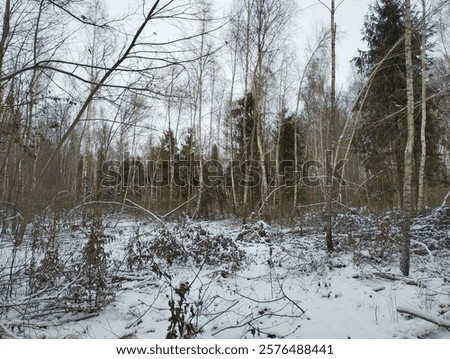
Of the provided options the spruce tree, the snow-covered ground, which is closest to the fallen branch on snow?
the snow-covered ground

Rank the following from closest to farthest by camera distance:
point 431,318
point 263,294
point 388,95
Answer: point 431,318, point 263,294, point 388,95

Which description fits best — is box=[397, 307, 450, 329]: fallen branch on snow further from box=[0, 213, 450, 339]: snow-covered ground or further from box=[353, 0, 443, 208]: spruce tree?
box=[353, 0, 443, 208]: spruce tree

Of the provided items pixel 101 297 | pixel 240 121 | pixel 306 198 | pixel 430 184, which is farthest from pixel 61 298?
pixel 306 198

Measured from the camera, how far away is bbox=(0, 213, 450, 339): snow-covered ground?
3078mm

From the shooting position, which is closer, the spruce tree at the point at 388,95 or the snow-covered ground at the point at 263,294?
the snow-covered ground at the point at 263,294

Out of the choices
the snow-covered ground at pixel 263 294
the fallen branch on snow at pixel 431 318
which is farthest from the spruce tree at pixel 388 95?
the fallen branch on snow at pixel 431 318

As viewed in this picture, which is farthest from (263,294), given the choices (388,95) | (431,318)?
(388,95)

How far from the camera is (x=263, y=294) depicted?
417 centimetres

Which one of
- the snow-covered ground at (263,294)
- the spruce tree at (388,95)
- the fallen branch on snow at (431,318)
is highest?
the spruce tree at (388,95)

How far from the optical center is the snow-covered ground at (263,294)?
3.08m

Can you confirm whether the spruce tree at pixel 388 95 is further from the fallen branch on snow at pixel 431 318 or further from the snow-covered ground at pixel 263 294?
the fallen branch on snow at pixel 431 318

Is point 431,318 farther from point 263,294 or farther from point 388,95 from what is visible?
point 388,95

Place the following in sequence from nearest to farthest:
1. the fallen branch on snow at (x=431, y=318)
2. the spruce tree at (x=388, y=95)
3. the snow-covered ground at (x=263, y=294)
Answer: the fallen branch on snow at (x=431, y=318)
the snow-covered ground at (x=263, y=294)
the spruce tree at (x=388, y=95)

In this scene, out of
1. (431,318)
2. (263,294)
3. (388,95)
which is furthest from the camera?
(388,95)
